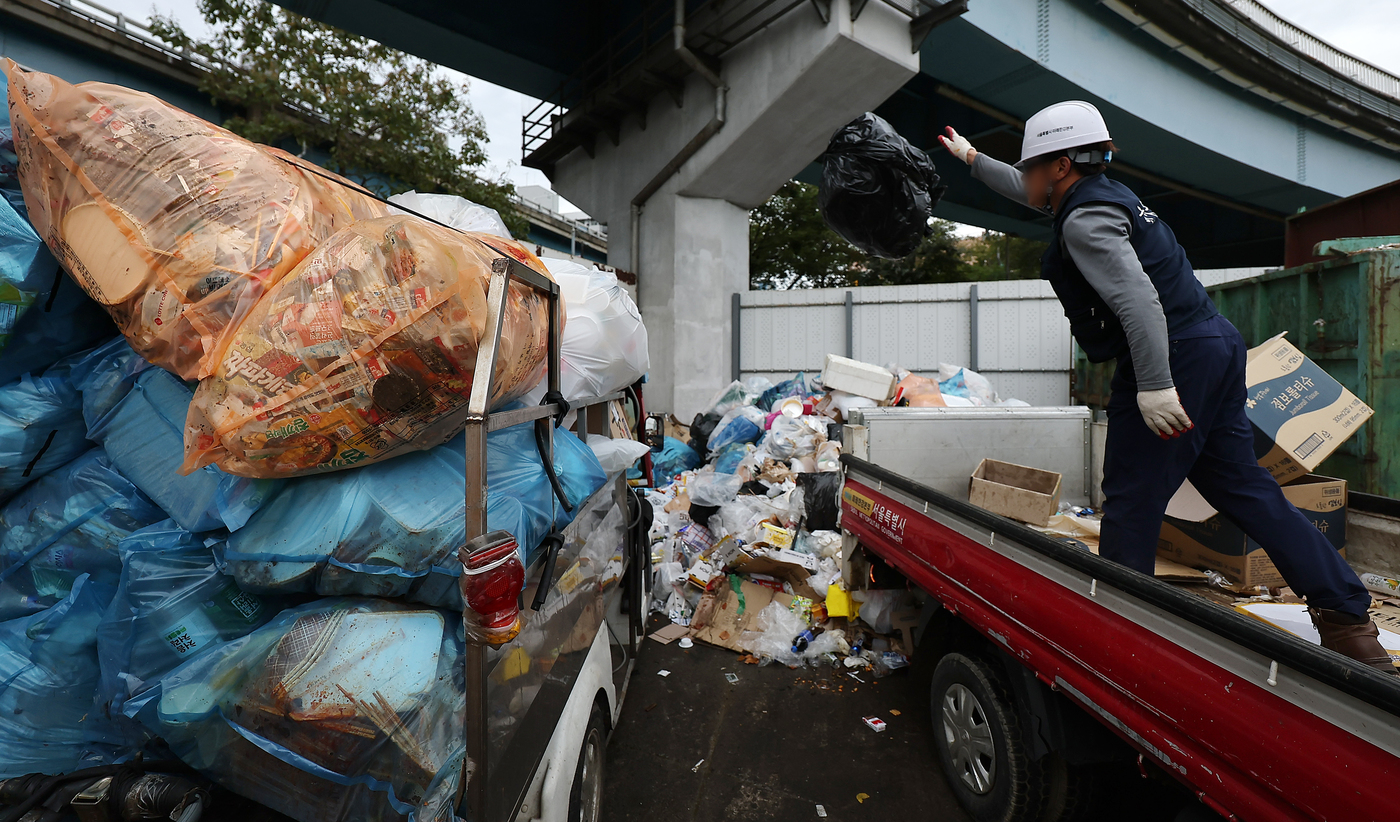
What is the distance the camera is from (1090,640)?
Answer: 59.7 inches

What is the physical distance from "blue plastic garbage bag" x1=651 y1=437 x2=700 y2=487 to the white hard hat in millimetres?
4894

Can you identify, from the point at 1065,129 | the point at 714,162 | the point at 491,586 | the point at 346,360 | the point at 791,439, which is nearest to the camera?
the point at 491,586

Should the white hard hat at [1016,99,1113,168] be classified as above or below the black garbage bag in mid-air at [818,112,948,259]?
below

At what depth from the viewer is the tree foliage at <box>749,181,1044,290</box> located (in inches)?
710

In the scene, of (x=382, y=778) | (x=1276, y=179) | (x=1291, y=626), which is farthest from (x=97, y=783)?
(x=1276, y=179)

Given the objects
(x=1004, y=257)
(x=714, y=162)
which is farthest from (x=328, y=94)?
(x=1004, y=257)

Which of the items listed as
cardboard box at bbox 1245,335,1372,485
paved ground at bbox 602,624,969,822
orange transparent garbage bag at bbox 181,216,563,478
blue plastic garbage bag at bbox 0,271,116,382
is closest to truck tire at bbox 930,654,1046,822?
paved ground at bbox 602,624,969,822

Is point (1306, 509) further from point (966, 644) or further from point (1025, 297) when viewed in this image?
point (1025, 297)

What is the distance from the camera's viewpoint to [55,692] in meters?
1.42

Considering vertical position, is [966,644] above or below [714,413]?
below

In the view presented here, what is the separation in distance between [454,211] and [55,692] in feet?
5.98

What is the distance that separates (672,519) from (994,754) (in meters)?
3.15

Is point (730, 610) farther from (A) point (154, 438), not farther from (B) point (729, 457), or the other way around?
(A) point (154, 438)

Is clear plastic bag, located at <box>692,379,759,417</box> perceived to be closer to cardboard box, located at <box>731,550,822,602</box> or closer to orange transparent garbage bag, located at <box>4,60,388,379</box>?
cardboard box, located at <box>731,550,822,602</box>
